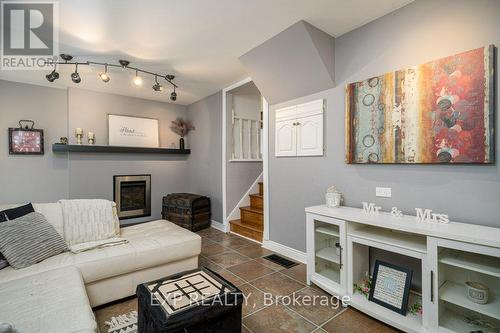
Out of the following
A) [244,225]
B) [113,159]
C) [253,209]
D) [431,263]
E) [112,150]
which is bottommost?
[244,225]

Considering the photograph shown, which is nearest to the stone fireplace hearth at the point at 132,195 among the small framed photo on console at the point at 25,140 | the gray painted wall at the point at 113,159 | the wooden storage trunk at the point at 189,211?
the gray painted wall at the point at 113,159

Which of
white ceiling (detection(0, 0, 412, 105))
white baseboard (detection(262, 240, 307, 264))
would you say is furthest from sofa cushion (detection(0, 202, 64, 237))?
white baseboard (detection(262, 240, 307, 264))

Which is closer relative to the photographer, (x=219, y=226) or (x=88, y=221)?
(x=88, y=221)

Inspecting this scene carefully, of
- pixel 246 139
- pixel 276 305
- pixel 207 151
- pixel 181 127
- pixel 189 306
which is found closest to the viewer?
pixel 189 306

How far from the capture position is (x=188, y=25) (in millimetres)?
2438

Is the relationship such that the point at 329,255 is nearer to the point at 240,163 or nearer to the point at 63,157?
the point at 240,163

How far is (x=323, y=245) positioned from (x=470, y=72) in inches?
75.7

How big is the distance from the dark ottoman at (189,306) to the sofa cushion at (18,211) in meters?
1.58

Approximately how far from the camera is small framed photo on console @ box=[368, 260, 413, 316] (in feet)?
6.07

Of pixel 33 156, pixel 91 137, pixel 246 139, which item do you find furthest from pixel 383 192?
pixel 33 156

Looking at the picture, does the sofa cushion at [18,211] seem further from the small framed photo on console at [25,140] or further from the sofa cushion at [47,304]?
the small framed photo on console at [25,140]

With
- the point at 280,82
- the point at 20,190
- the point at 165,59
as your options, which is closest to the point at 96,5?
the point at 165,59

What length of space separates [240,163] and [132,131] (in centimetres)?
241

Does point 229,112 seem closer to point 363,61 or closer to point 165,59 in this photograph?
point 165,59
